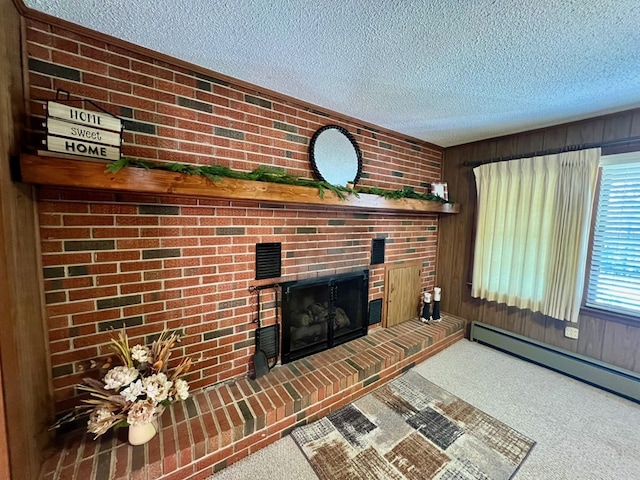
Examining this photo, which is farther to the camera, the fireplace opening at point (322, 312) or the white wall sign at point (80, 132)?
the fireplace opening at point (322, 312)

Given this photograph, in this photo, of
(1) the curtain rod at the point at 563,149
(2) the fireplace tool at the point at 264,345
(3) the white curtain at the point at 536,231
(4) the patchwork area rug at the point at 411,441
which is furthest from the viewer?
(3) the white curtain at the point at 536,231

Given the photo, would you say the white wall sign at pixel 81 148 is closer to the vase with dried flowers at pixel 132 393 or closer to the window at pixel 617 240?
the vase with dried flowers at pixel 132 393

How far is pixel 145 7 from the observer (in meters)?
1.10

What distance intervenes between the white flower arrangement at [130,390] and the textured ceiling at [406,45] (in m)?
1.63

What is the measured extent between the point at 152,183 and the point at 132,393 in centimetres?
105

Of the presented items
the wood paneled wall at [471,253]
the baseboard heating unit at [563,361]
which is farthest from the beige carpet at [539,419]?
the wood paneled wall at [471,253]

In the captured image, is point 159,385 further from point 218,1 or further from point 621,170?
point 621,170

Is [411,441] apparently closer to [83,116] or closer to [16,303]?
[16,303]

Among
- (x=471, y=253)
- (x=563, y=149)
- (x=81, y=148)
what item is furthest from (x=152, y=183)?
(x=563, y=149)

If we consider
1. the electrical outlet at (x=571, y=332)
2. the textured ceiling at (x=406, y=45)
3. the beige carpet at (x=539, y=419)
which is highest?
the textured ceiling at (x=406, y=45)

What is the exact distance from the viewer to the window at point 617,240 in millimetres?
2045

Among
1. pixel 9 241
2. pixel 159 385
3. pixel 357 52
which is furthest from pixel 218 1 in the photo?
pixel 159 385

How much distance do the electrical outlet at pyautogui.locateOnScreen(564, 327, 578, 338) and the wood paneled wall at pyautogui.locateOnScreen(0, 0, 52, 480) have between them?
3.73 meters

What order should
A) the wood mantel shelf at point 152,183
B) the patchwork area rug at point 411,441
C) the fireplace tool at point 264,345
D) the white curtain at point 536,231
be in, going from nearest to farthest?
the wood mantel shelf at point 152,183, the patchwork area rug at point 411,441, the fireplace tool at point 264,345, the white curtain at point 536,231
